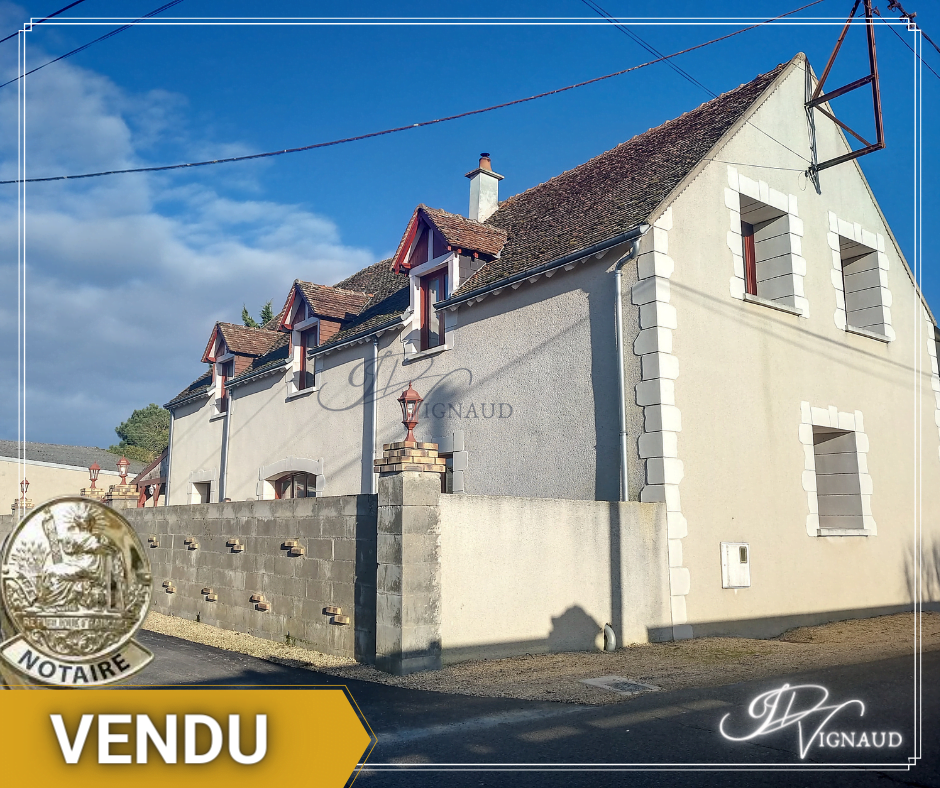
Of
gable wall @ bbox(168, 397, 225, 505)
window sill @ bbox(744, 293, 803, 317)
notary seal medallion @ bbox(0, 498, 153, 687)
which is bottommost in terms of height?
notary seal medallion @ bbox(0, 498, 153, 687)

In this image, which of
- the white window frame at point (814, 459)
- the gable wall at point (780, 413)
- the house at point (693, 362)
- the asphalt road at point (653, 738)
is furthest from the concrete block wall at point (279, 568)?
the white window frame at point (814, 459)

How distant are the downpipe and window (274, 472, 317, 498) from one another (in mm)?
7772

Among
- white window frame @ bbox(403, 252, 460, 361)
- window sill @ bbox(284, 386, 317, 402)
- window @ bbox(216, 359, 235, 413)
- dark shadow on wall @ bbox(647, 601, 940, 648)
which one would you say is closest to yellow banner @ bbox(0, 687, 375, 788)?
dark shadow on wall @ bbox(647, 601, 940, 648)

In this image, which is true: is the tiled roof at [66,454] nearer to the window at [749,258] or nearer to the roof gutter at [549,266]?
the roof gutter at [549,266]

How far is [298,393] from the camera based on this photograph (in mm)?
16484

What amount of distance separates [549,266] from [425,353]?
3.13m

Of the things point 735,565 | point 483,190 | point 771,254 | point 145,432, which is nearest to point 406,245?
point 483,190

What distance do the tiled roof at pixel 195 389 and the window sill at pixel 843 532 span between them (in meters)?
15.4

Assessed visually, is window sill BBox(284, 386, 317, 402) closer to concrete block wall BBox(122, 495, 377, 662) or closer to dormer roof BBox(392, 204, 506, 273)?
dormer roof BBox(392, 204, 506, 273)

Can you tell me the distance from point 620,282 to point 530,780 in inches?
294

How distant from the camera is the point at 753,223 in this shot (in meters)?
12.6

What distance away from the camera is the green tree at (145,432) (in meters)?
54.8

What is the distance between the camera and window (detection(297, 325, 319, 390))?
16688 millimetres

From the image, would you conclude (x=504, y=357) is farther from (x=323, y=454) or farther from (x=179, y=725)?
(x=179, y=725)
